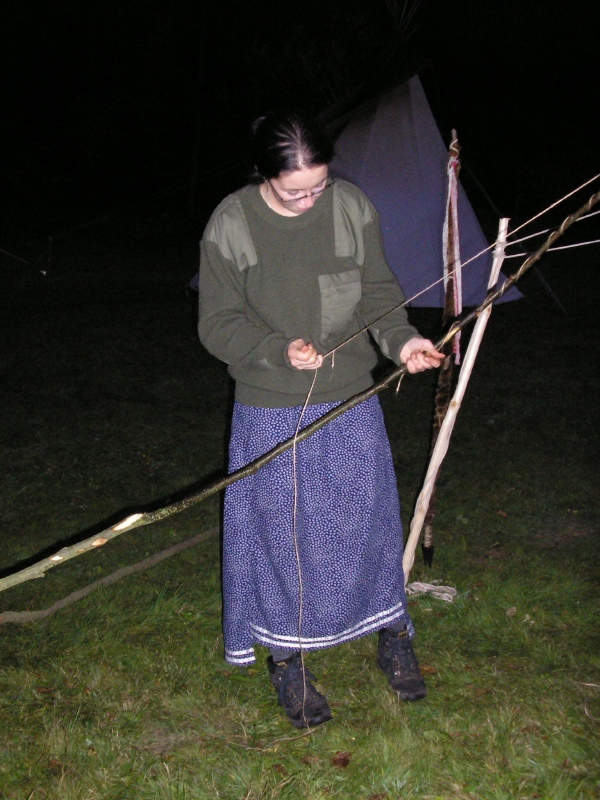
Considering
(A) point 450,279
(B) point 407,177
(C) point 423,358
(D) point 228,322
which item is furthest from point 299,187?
→ (B) point 407,177

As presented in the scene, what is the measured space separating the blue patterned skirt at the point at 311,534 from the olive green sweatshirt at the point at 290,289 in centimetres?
10

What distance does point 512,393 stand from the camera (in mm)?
5172

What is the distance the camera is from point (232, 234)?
1873 mm

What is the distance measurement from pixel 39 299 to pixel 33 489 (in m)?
5.62

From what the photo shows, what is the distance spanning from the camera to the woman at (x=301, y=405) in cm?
187

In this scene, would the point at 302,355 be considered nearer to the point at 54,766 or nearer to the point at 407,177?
the point at 54,766

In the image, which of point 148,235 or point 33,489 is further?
point 148,235

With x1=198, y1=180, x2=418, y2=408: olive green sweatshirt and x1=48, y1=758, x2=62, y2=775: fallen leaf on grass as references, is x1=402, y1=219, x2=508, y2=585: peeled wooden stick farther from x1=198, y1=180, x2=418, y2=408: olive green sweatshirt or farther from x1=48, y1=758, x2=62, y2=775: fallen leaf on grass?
x1=48, y1=758, x2=62, y2=775: fallen leaf on grass

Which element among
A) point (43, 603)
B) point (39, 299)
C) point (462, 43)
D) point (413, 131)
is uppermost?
point (462, 43)

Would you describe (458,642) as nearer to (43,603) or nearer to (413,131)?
(43,603)

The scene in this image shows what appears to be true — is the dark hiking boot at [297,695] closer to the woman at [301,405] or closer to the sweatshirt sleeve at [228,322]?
the woman at [301,405]

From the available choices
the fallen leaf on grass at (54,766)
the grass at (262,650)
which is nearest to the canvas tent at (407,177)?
the grass at (262,650)

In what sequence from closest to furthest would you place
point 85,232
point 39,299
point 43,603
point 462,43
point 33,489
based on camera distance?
1. point 43,603
2. point 33,489
3. point 39,299
4. point 462,43
5. point 85,232

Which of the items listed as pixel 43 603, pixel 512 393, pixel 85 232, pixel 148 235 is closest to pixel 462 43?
pixel 148 235
